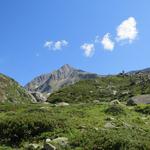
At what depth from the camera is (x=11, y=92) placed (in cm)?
5684

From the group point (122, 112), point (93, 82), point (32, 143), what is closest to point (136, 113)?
point (122, 112)

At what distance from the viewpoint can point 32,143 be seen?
72.2 ft

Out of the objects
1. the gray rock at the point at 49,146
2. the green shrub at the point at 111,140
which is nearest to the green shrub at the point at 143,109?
the green shrub at the point at 111,140

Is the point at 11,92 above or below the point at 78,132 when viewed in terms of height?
above

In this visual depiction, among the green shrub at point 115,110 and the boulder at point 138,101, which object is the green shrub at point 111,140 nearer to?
the green shrub at point 115,110

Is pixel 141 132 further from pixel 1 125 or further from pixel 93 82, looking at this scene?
pixel 93 82

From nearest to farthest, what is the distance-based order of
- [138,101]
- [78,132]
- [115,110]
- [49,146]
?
1. [49,146]
2. [78,132]
3. [115,110]
4. [138,101]

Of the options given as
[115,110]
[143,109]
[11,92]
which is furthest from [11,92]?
[115,110]

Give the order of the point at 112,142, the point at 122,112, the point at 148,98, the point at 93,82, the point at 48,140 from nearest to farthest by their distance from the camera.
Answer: the point at 112,142
the point at 48,140
the point at 122,112
the point at 148,98
the point at 93,82

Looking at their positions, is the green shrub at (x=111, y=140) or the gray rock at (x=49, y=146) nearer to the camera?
the green shrub at (x=111, y=140)

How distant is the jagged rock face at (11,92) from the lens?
54.4m

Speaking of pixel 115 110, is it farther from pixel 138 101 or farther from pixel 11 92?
pixel 11 92

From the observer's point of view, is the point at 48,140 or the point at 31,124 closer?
the point at 48,140

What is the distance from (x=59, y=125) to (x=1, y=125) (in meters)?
3.40
